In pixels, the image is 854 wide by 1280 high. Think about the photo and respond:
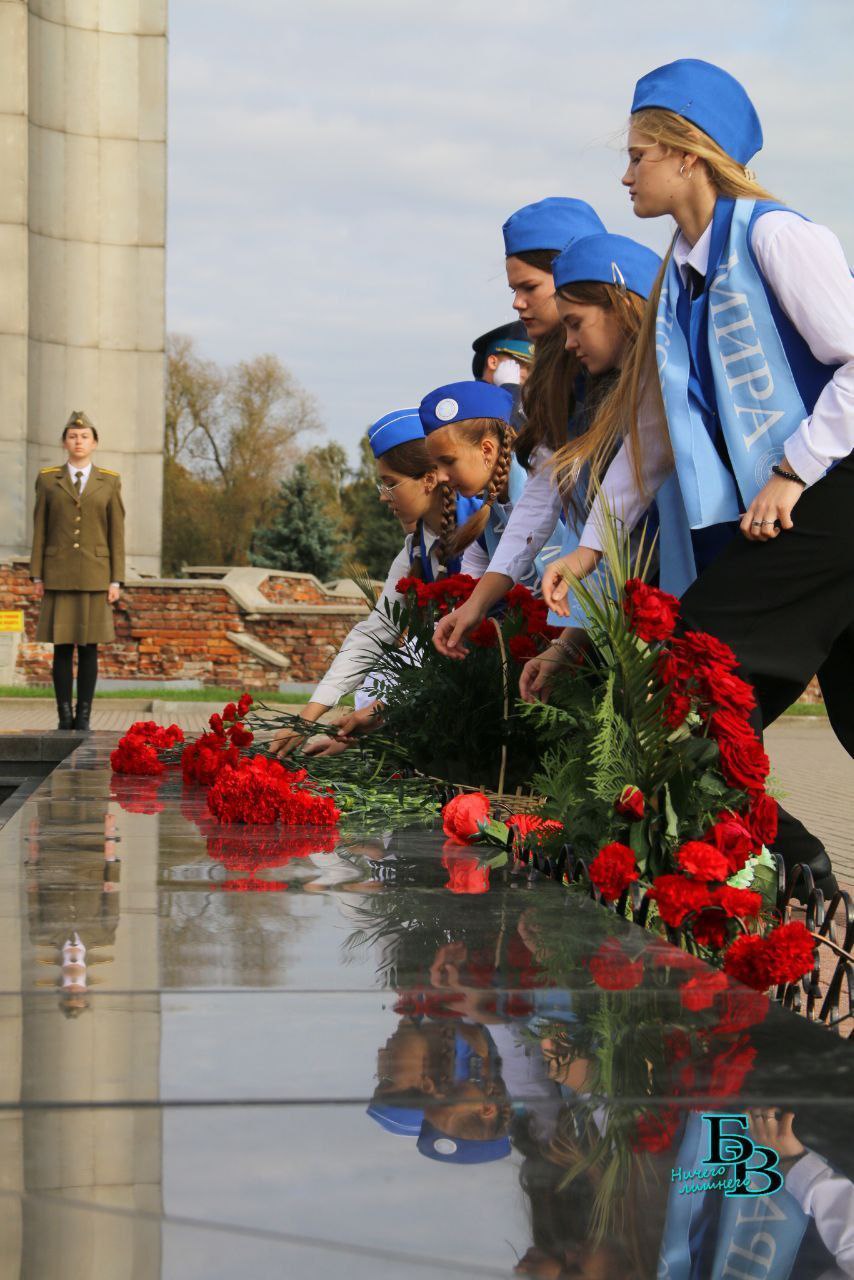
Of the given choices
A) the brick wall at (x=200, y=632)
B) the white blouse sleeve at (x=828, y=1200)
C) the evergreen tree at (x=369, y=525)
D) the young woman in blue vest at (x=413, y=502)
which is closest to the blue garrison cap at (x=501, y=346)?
the young woman in blue vest at (x=413, y=502)

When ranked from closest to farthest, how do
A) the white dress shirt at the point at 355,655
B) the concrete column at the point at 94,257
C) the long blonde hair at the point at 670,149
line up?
the long blonde hair at the point at 670,149, the white dress shirt at the point at 355,655, the concrete column at the point at 94,257

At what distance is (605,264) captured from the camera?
3436 millimetres

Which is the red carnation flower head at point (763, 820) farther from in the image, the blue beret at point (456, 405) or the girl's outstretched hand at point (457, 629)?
the blue beret at point (456, 405)

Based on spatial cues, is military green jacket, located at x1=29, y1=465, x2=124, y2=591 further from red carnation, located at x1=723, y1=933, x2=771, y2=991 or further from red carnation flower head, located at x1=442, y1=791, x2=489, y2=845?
red carnation, located at x1=723, y1=933, x2=771, y2=991

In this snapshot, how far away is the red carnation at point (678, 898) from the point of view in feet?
7.31

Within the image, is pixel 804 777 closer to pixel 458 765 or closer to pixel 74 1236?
pixel 458 765

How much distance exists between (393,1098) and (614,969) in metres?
0.58

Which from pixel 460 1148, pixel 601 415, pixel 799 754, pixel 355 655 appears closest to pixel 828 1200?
pixel 460 1148

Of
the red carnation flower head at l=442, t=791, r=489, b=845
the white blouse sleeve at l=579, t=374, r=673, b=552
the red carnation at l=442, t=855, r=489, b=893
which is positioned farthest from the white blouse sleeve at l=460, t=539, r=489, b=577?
the red carnation at l=442, t=855, r=489, b=893

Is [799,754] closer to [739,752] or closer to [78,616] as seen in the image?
[78,616]

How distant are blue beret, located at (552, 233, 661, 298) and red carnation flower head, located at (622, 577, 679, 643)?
1.06m

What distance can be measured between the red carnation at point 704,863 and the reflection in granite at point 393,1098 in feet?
0.40

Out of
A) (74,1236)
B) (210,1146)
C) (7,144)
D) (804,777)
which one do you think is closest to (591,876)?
(210,1146)

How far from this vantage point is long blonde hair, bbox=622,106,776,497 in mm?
3011
